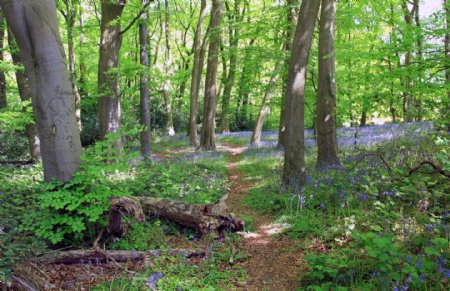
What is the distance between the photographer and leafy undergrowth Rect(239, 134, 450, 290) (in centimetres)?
315

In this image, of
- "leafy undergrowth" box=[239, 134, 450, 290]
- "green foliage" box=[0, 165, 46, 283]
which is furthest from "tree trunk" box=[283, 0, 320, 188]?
"green foliage" box=[0, 165, 46, 283]

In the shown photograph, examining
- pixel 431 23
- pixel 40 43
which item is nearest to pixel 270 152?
pixel 431 23

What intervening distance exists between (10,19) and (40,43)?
44cm

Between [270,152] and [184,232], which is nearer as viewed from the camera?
[184,232]

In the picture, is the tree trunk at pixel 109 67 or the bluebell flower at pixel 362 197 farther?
the tree trunk at pixel 109 67

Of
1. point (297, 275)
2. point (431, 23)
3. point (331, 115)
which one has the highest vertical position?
point (431, 23)

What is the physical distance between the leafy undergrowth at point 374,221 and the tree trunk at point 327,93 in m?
0.64

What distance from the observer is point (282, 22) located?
1161 centimetres

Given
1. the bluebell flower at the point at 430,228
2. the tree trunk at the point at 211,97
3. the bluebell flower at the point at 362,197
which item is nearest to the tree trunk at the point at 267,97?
the tree trunk at the point at 211,97

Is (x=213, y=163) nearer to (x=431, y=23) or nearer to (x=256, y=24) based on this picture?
(x=256, y=24)

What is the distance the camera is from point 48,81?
4.21 m

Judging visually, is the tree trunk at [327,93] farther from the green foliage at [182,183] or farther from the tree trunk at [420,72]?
the green foliage at [182,183]

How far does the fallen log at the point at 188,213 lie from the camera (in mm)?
5035

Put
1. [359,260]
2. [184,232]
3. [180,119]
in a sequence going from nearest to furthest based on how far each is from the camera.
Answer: [359,260] → [184,232] → [180,119]
